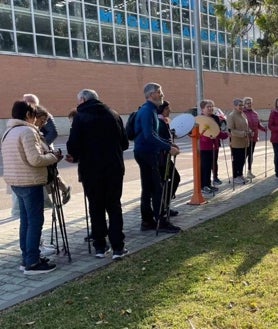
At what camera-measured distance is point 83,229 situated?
23.2 ft

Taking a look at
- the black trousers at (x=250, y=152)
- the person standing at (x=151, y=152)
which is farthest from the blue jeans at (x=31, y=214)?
the black trousers at (x=250, y=152)

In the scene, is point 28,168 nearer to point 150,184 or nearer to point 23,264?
point 23,264

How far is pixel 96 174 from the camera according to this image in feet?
17.7

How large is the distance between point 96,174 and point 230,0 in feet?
20.6

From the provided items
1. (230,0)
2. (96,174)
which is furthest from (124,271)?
(230,0)

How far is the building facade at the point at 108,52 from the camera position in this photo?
28.7 metres

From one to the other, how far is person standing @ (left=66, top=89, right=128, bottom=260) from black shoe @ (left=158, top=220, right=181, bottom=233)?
112 cm

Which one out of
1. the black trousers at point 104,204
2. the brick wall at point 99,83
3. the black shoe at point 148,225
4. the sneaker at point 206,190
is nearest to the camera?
the black trousers at point 104,204

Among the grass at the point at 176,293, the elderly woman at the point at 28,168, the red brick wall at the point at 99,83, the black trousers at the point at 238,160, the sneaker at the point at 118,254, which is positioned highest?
the red brick wall at the point at 99,83

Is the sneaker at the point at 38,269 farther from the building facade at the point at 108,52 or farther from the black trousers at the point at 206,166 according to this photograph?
the building facade at the point at 108,52

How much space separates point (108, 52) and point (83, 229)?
1111 inches

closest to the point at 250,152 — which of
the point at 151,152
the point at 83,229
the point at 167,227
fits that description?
the point at 167,227

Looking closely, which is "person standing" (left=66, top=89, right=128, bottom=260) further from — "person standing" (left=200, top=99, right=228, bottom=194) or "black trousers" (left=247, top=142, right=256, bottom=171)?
"black trousers" (left=247, top=142, right=256, bottom=171)

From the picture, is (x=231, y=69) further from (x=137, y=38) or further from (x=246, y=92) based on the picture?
(x=137, y=38)
